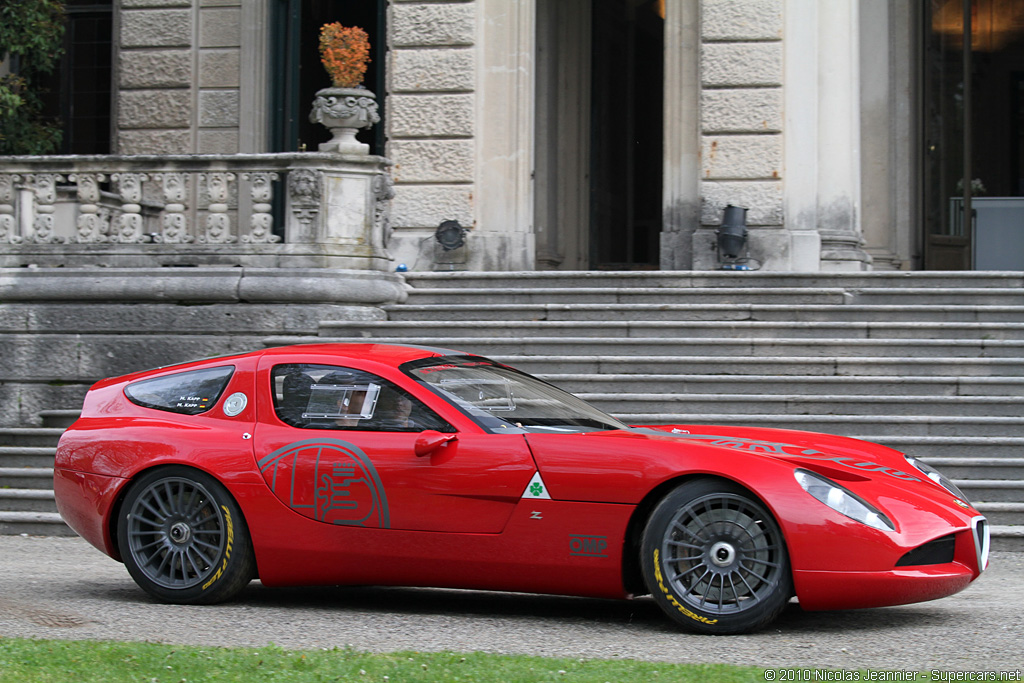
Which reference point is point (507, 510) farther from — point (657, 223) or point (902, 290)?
point (657, 223)

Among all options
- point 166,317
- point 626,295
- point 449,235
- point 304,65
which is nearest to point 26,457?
point 166,317

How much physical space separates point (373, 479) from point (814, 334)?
20.0ft

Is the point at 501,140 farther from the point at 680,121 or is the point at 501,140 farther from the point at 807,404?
the point at 807,404

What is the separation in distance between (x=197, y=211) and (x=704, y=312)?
16.3 feet

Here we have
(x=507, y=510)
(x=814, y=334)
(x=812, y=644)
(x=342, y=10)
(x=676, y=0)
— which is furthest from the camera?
(x=342, y=10)

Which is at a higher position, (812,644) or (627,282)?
(627,282)

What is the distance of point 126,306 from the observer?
11453mm

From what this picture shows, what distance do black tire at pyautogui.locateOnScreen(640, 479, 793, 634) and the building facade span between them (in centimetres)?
770

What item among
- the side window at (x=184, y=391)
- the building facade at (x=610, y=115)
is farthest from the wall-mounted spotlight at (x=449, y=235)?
the side window at (x=184, y=391)

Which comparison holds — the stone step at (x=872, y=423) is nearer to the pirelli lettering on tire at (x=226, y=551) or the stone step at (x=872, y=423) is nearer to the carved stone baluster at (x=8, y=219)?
the pirelli lettering on tire at (x=226, y=551)

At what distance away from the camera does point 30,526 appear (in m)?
8.81

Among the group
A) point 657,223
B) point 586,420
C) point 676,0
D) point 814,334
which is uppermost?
point 676,0

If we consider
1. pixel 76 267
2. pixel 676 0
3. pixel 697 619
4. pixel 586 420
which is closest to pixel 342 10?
pixel 676 0

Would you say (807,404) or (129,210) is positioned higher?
(129,210)
